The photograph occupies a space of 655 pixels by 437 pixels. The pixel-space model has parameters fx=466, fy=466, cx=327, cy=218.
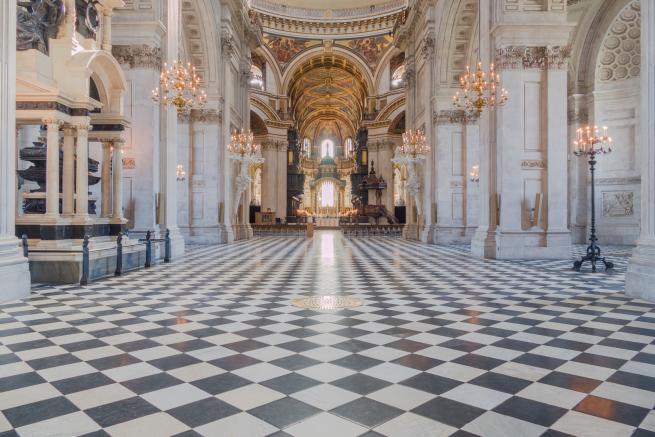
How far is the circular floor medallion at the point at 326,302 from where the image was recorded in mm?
7062

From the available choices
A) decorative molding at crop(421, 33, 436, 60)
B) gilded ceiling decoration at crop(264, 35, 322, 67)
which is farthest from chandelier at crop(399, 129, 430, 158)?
gilded ceiling decoration at crop(264, 35, 322, 67)

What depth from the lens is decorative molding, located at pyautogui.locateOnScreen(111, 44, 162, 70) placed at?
14.6 m

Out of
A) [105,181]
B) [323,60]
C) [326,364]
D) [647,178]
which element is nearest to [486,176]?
[647,178]

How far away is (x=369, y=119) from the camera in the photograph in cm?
4838

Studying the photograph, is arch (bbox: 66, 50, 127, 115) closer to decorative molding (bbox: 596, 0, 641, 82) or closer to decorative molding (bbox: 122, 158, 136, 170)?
decorative molding (bbox: 122, 158, 136, 170)

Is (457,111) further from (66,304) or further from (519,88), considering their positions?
(66,304)

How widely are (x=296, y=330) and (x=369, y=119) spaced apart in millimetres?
44594

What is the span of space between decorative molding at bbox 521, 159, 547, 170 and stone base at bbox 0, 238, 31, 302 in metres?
13.6

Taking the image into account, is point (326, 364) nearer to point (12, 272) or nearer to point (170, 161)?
point (12, 272)

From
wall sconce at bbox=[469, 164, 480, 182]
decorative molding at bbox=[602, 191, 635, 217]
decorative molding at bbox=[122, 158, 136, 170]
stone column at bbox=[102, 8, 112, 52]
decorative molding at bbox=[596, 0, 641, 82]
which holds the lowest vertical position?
decorative molding at bbox=[602, 191, 635, 217]

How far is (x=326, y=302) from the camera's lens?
7398mm

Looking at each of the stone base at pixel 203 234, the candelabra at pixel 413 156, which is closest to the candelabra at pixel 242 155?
the stone base at pixel 203 234

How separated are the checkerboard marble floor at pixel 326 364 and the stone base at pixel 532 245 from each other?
6.28 meters

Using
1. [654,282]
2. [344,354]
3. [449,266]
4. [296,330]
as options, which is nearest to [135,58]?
[449,266]
